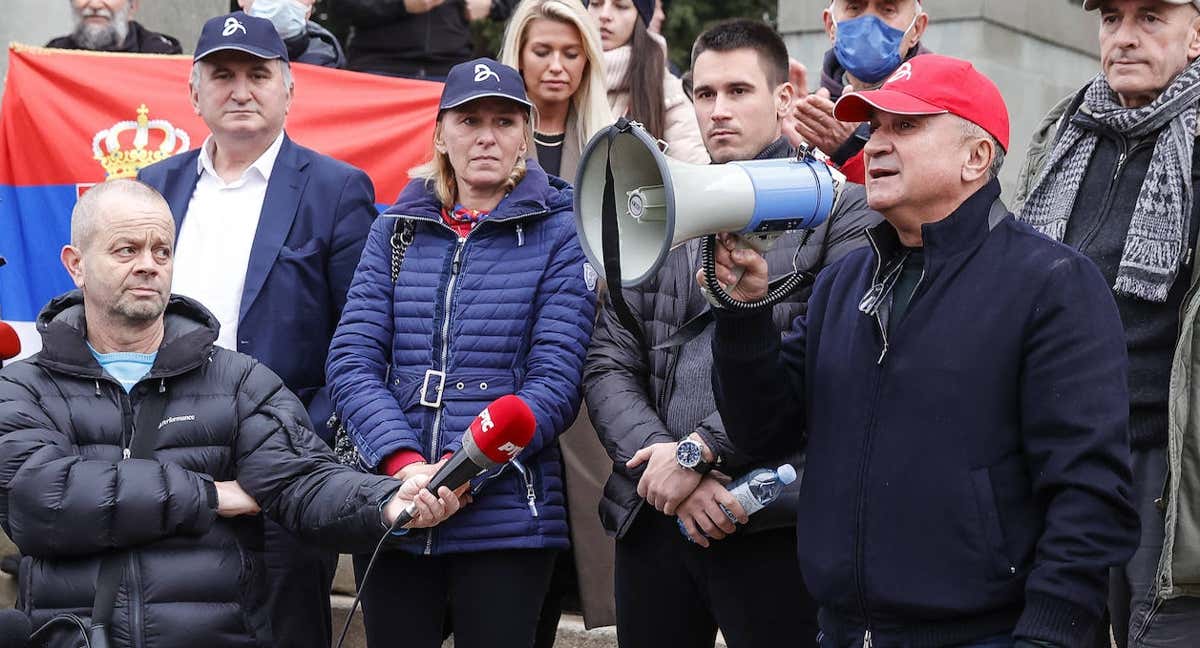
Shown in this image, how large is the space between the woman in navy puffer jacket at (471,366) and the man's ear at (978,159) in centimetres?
158

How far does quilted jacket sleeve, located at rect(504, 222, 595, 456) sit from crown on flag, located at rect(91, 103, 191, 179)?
2708mm

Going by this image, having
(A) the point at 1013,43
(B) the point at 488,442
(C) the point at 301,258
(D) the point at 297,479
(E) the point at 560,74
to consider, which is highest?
(E) the point at 560,74

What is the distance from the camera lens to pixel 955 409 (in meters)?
3.36

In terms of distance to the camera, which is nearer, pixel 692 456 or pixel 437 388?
pixel 692 456

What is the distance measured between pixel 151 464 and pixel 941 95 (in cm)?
226

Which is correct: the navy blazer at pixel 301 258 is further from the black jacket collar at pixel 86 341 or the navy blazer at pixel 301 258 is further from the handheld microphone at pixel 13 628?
the handheld microphone at pixel 13 628

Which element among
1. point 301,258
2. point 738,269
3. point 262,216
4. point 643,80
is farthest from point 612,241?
point 643,80

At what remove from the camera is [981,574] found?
3299 mm

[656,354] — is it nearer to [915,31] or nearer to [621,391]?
[621,391]

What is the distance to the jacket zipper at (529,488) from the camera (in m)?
4.66

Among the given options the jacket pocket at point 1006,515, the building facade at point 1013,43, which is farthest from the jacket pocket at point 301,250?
the building facade at point 1013,43

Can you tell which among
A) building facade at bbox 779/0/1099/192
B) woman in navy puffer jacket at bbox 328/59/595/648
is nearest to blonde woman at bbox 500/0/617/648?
woman in navy puffer jacket at bbox 328/59/595/648

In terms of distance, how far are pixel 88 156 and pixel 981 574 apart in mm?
4893

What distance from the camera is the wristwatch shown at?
4.25 m
